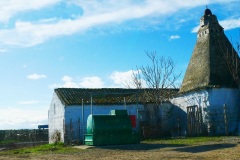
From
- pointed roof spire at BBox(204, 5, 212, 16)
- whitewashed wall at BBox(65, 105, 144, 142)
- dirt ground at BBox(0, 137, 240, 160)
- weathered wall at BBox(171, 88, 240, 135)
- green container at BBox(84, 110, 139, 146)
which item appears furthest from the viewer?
pointed roof spire at BBox(204, 5, 212, 16)

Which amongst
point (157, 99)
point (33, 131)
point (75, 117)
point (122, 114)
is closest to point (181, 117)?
point (157, 99)

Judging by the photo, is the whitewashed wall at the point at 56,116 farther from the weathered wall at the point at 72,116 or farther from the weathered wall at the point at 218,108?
the weathered wall at the point at 218,108

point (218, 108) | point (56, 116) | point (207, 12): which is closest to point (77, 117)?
point (56, 116)

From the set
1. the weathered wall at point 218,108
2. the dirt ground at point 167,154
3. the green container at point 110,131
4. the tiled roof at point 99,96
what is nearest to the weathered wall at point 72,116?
the tiled roof at point 99,96

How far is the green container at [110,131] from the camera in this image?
58.4 feet

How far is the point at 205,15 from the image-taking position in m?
29.3

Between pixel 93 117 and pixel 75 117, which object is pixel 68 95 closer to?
pixel 75 117

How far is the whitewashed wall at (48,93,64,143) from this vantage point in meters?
28.3

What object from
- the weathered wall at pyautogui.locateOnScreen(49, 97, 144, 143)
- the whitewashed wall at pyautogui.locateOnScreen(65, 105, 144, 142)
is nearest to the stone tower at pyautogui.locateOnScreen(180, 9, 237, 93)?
the weathered wall at pyautogui.locateOnScreen(49, 97, 144, 143)

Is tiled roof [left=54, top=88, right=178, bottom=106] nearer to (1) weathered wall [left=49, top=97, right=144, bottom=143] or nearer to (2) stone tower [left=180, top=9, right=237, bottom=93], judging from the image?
(1) weathered wall [left=49, top=97, right=144, bottom=143]

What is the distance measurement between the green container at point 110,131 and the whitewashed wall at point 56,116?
10252mm

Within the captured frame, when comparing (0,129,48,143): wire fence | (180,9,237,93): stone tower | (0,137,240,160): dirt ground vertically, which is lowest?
(0,137,240,160): dirt ground

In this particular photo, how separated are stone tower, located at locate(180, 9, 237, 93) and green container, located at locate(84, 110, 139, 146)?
891cm

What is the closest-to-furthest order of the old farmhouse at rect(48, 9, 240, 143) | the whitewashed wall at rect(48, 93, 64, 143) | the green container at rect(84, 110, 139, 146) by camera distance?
the green container at rect(84, 110, 139, 146)
the old farmhouse at rect(48, 9, 240, 143)
the whitewashed wall at rect(48, 93, 64, 143)
